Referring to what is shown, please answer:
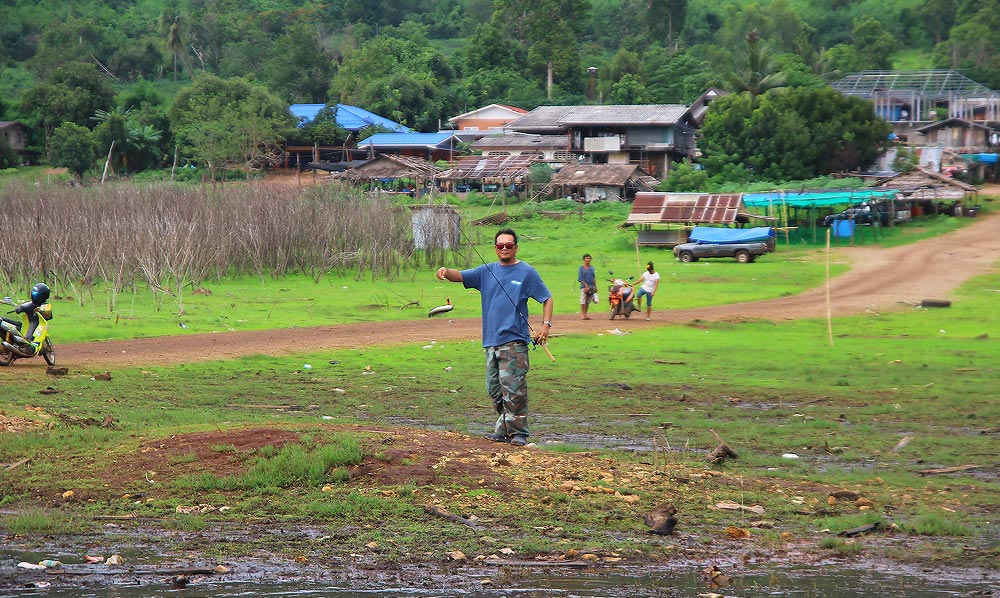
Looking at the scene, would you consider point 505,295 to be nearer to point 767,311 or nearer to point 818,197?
point 767,311

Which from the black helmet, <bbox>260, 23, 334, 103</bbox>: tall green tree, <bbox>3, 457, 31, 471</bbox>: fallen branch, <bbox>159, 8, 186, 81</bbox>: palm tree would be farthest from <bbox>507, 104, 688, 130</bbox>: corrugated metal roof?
<bbox>3, 457, 31, 471</bbox>: fallen branch

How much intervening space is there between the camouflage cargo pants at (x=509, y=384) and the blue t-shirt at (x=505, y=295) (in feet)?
0.27

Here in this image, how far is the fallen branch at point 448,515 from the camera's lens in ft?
23.1

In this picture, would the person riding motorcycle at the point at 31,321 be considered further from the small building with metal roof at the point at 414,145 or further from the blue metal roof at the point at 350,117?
the blue metal roof at the point at 350,117

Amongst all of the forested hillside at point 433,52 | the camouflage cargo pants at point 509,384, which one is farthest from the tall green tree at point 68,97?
the camouflage cargo pants at point 509,384

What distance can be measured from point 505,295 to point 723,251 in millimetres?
32044

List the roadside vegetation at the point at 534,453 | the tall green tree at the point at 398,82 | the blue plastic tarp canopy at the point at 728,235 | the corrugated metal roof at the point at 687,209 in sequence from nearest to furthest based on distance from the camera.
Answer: the roadside vegetation at the point at 534,453
the blue plastic tarp canopy at the point at 728,235
the corrugated metal roof at the point at 687,209
the tall green tree at the point at 398,82

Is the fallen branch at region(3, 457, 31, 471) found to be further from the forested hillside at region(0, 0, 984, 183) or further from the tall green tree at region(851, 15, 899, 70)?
the tall green tree at region(851, 15, 899, 70)

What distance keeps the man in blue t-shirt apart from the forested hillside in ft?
193

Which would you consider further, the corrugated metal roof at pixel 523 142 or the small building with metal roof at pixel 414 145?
the small building with metal roof at pixel 414 145

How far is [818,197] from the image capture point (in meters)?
44.7

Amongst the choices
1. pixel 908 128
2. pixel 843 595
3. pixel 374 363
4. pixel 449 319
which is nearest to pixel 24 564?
pixel 843 595

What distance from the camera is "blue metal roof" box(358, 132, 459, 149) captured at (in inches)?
2739

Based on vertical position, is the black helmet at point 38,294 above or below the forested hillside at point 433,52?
below
